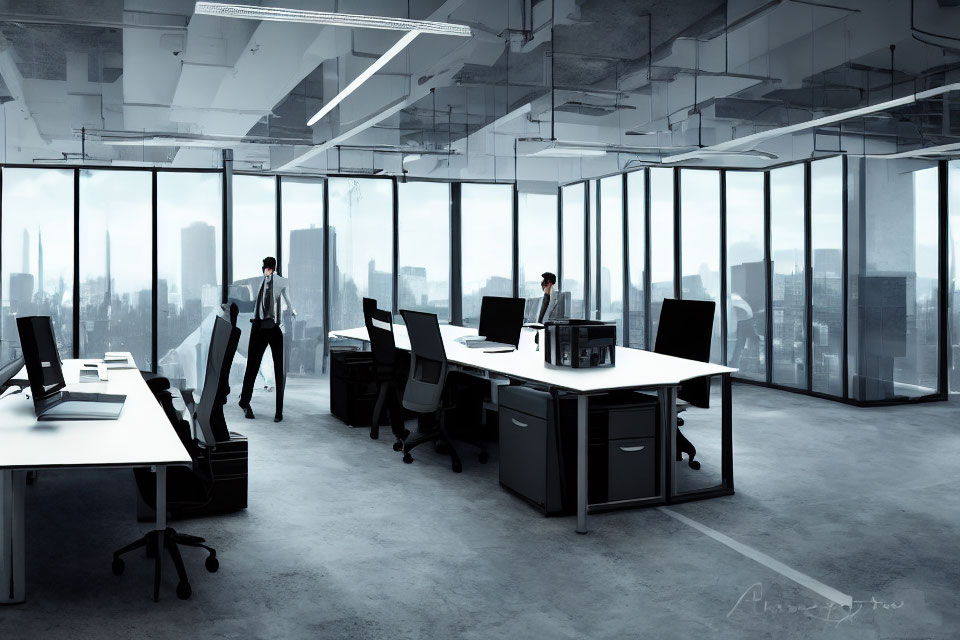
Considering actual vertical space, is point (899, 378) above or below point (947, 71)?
below

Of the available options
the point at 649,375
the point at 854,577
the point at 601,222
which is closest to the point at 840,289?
the point at 601,222

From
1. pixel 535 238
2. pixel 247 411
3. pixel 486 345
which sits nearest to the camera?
pixel 486 345

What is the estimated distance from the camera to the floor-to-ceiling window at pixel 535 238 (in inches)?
485

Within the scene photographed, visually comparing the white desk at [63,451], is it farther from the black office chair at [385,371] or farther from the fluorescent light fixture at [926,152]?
the fluorescent light fixture at [926,152]

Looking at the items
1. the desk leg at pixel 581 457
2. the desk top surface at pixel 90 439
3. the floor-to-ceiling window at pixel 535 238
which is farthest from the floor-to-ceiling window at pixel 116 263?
the desk leg at pixel 581 457

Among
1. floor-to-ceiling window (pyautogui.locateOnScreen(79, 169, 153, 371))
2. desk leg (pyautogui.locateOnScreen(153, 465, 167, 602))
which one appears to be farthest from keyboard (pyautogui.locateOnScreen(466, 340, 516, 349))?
floor-to-ceiling window (pyautogui.locateOnScreen(79, 169, 153, 371))

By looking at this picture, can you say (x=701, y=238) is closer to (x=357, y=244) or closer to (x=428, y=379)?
(x=357, y=244)

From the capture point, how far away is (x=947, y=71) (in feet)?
22.5

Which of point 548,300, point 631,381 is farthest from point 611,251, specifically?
point 631,381

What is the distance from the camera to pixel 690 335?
20.2 ft

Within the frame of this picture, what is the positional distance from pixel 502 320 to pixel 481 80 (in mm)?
2790

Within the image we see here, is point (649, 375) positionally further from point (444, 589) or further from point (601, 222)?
point (601, 222)

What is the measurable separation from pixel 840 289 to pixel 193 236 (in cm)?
783

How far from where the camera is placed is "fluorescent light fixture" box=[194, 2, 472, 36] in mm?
4496
